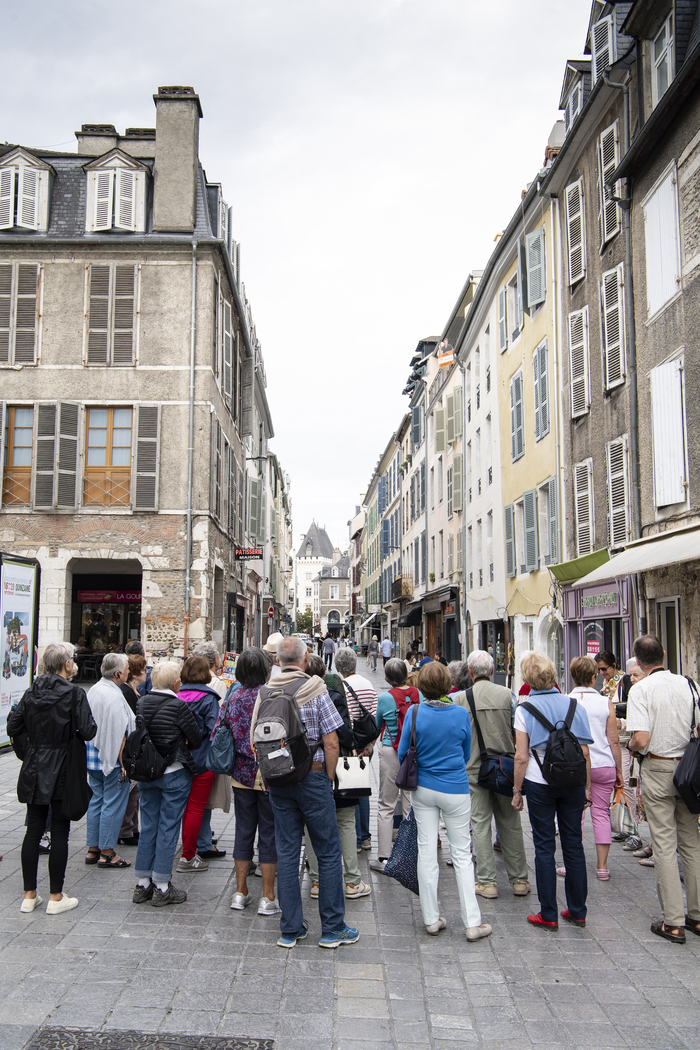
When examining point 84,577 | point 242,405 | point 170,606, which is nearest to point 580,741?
point 170,606

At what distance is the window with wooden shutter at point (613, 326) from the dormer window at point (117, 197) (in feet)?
36.8

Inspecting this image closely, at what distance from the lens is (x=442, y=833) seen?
8.41m

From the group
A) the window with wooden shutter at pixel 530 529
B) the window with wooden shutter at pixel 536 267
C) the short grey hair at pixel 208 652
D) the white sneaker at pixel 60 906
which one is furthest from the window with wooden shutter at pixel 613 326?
the white sneaker at pixel 60 906

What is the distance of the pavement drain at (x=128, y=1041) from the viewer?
12.3ft

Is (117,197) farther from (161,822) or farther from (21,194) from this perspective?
(161,822)

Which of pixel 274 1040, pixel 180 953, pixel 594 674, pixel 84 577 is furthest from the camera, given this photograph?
pixel 84 577

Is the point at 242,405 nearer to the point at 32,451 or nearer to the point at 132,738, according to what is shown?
the point at 32,451

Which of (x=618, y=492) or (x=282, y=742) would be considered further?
(x=618, y=492)

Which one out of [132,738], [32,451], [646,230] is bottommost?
[132,738]

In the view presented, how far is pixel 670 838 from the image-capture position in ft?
17.5

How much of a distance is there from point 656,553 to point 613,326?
5203mm

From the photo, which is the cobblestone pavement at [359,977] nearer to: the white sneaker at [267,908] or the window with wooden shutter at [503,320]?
the white sneaker at [267,908]

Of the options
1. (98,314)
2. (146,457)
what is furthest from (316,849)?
(98,314)

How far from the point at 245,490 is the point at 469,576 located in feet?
25.6
